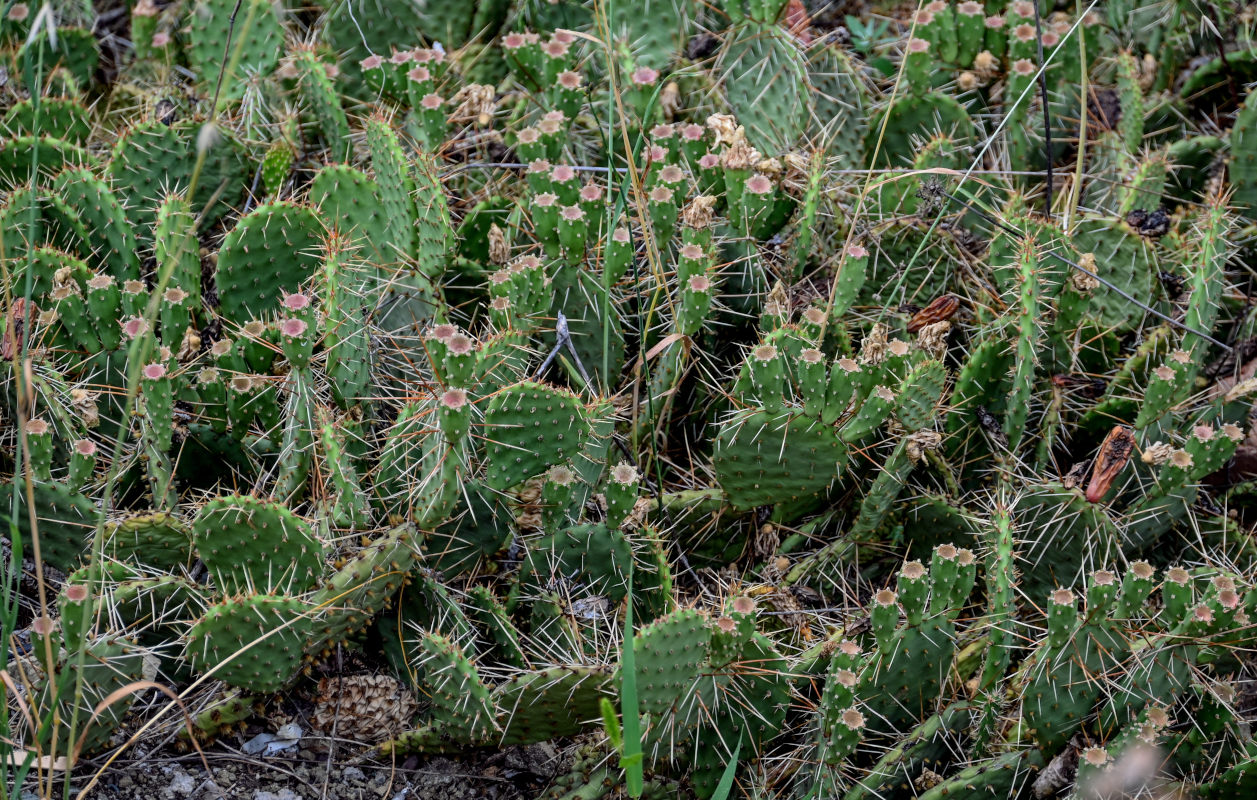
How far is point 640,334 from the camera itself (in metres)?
2.59

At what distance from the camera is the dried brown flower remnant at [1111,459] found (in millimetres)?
2402

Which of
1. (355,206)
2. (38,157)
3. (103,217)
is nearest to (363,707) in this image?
(355,206)

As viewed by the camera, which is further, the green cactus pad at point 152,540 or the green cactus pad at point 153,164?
the green cactus pad at point 153,164

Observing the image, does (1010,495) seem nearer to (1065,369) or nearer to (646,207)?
(1065,369)

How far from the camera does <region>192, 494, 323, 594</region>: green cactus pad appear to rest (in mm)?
2031

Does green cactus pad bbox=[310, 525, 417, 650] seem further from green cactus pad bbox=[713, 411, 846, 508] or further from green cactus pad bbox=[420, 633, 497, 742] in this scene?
green cactus pad bbox=[713, 411, 846, 508]

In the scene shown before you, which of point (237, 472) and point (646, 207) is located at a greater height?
point (646, 207)

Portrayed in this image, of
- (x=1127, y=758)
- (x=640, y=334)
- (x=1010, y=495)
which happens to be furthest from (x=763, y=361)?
(x=1127, y=758)

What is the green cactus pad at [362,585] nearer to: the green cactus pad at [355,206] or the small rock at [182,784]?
the small rock at [182,784]

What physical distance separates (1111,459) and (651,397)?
3.17 ft

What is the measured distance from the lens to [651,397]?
8.36 ft

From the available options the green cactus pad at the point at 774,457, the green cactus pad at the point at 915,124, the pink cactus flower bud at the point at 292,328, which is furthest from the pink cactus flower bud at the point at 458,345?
the green cactus pad at the point at 915,124

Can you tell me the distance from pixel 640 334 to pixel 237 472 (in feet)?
2.96

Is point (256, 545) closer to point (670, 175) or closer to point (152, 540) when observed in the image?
point (152, 540)
